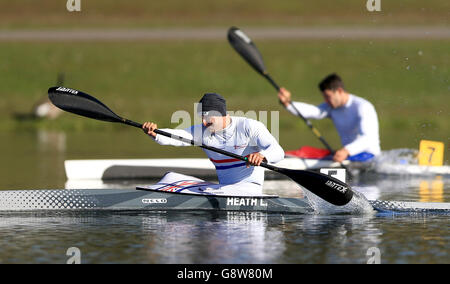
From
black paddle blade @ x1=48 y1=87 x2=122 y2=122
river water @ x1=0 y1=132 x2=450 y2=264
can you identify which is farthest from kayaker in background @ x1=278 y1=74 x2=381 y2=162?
black paddle blade @ x1=48 y1=87 x2=122 y2=122

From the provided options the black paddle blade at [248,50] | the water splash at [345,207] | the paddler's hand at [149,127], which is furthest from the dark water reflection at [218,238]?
the black paddle blade at [248,50]

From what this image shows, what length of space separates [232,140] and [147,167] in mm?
5554

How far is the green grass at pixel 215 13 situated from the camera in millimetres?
44562

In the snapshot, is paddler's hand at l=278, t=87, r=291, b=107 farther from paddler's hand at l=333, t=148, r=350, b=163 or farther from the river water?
the river water

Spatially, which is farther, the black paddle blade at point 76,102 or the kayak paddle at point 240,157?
the black paddle blade at point 76,102

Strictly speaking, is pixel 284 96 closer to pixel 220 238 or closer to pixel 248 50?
pixel 248 50

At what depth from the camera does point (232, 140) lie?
1334 cm

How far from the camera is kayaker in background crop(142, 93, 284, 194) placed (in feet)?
42.6

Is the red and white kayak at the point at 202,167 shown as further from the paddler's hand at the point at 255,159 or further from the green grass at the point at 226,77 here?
the green grass at the point at 226,77

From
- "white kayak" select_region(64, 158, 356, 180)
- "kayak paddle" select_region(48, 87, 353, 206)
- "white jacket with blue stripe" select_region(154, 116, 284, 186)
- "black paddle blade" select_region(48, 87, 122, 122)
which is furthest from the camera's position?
"white kayak" select_region(64, 158, 356, 180)

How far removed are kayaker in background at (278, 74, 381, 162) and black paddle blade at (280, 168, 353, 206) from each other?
14.4 feet

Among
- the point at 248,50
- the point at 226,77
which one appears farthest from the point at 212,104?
the point at 226,77

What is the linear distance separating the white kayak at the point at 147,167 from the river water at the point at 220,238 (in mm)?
3444

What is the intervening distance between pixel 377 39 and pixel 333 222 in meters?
26.0
